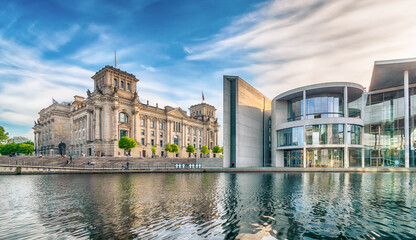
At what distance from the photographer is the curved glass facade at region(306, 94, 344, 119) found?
A: 45.6 meters

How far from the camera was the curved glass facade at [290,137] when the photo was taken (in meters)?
46.6

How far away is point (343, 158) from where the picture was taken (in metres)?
44.0

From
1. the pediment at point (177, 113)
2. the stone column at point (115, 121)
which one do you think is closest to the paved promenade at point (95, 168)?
the stone column at point (115, 121)

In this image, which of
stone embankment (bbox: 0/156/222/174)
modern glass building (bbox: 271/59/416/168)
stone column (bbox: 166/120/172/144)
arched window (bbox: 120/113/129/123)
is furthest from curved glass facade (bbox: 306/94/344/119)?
arched window (bbox: 120/113/129/123)

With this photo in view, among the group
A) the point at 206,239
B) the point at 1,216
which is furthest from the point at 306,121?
the point at 1,216

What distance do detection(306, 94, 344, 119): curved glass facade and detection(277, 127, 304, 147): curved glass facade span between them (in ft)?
13.1

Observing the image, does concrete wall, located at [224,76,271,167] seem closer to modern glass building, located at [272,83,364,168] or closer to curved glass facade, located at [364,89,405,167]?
modern glass building, located at [272,83,364,168]

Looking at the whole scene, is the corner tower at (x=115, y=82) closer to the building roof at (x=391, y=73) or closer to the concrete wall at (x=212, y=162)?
the concrete wall at (x=212, y=162)

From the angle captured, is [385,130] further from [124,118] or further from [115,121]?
[124,118]

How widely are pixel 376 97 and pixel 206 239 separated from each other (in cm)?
5927

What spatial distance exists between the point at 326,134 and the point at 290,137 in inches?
296

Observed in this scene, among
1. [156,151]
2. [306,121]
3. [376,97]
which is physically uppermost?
[376,97]

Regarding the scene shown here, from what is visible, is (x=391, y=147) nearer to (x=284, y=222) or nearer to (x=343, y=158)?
(x=343, y=158)

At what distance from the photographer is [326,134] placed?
43719 millimetres
